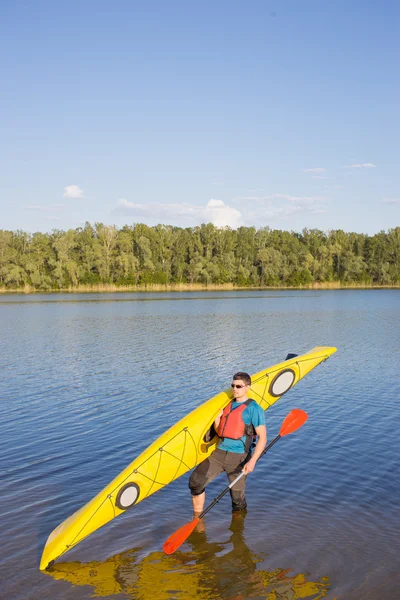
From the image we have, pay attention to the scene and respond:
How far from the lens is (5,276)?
94.1m

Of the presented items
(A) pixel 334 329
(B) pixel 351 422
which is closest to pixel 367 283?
(A) pixel 334 329

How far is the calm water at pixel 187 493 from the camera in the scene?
5.98 m

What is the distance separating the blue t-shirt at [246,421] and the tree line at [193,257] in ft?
297

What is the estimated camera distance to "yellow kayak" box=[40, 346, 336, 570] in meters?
6.44

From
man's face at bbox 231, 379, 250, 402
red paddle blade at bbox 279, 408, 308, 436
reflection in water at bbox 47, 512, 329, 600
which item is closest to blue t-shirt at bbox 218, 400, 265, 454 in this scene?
man's face at bbox 231, 379, 250, 402

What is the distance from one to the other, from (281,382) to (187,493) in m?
2.05

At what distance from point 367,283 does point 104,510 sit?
109 metres

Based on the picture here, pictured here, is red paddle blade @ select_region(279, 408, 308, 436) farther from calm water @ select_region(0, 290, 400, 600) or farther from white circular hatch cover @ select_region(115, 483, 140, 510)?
white circular hatch cover @ select_region(115, 483, 140, 510)

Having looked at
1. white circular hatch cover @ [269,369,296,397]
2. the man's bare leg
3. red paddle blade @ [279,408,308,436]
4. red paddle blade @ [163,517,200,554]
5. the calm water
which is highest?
white circular hatch cover @ [269,369,296,397]

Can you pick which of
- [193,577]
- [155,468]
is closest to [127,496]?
[155,468]

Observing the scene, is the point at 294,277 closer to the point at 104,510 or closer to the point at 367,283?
the point at 367,283

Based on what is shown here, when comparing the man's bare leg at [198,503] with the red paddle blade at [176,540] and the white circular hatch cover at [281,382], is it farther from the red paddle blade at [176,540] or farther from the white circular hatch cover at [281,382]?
the white circular hatch cover at [281,382]

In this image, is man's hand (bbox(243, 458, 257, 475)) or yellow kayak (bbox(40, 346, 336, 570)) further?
man's hand (bbox(243, 458, 257, 475))

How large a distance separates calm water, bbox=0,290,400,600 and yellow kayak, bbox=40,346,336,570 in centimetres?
29
